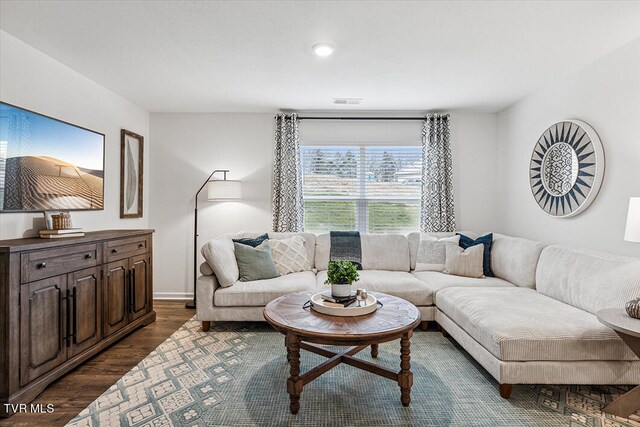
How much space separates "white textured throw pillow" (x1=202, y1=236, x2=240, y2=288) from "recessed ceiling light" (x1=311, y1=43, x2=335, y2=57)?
199cm

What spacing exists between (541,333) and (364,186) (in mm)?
2758

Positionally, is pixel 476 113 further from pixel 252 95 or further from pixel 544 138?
pixel 252 95

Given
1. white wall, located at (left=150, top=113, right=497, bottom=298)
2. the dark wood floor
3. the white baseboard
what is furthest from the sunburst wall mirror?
the white baseboard

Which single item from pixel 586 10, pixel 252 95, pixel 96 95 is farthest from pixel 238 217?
pixel 586 10

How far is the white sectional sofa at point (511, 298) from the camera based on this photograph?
206cm

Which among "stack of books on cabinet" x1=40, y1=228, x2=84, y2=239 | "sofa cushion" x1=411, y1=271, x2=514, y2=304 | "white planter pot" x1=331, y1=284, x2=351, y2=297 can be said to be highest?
"stack of books on cabinet" x1=40, y1=228, x2=84, y2=239

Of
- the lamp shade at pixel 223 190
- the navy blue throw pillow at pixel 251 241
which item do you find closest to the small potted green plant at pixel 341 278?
the navy blue throw pillow at pixel 251 241

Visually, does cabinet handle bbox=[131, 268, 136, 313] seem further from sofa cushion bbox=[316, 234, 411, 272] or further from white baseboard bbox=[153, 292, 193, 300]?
sofa cushion bbox=[316, 234, 411, 272]

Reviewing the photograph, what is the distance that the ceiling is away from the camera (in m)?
2.12

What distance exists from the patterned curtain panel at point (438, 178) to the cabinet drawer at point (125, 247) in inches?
131

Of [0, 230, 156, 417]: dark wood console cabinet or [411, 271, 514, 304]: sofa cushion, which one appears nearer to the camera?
[0, 230, 156, 417]: dark wood console cabinet

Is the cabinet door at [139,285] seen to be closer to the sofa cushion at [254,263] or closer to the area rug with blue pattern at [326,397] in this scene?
the area rug with blue pattern at [326,397]

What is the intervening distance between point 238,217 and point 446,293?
275cm

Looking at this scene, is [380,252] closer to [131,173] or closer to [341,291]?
[341,291]
